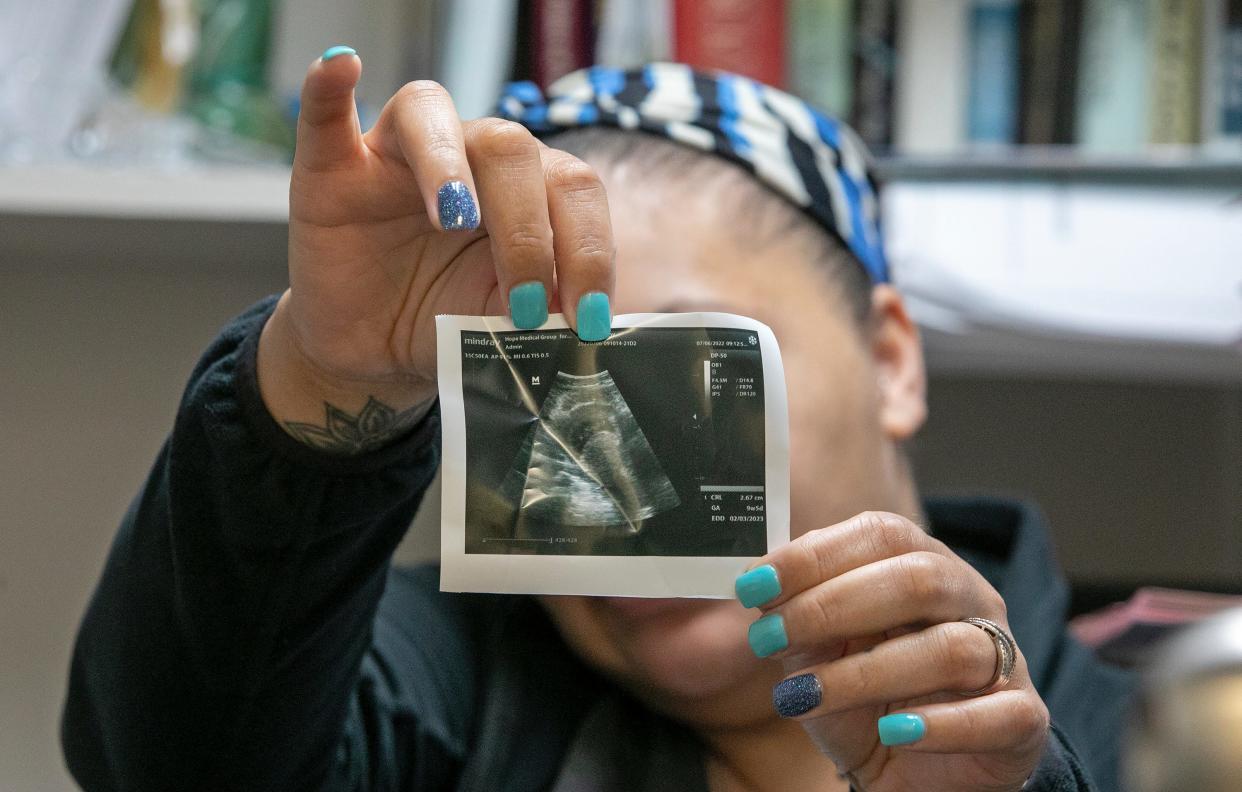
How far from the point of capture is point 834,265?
2.89 feet

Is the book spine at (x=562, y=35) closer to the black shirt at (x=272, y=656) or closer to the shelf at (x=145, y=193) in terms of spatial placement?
the shelf at (x=145, y=193)

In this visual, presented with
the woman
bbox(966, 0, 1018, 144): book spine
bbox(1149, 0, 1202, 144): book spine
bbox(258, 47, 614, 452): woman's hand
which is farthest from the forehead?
bbox(1149, 0, 1202, 144): book spine

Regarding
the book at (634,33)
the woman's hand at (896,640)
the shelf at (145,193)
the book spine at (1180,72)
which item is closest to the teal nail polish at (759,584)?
the woman's hand at (896,640)

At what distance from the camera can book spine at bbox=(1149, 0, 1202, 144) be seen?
3.61 feet

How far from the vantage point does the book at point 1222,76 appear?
1.10 meters

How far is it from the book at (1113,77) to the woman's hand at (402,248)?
0.74 meters

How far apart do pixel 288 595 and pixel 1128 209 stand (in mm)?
872

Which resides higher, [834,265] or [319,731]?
[834,265]

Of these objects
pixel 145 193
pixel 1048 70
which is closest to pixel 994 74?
pixel 1048 70

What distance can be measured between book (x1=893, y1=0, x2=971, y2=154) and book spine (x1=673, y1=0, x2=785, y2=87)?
0.15 meters

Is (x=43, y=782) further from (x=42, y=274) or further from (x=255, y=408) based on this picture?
(x=255, y=408)

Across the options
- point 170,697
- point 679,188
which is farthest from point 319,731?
point 679,188

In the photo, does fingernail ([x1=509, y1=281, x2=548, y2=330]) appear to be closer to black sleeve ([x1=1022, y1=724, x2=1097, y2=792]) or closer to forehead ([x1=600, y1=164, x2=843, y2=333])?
forehead ([x1=600, y1=164, x2=843, y2=333])

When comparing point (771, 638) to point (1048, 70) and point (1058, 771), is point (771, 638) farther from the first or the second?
point (1048, 70)
